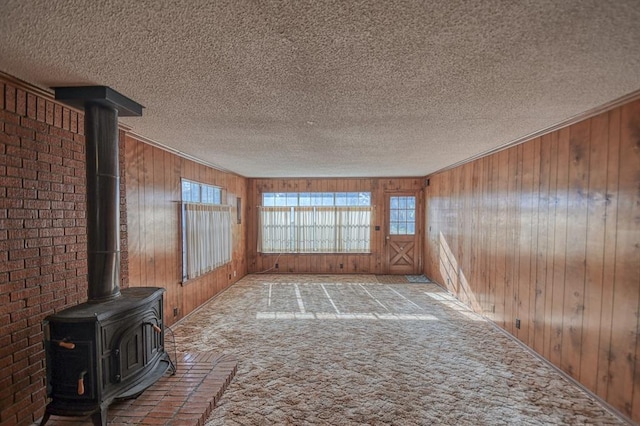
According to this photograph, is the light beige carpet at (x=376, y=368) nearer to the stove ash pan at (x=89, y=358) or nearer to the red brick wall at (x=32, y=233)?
the stove ash pan at (x=89, y=358)

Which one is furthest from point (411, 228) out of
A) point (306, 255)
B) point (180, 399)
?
point (180, 399)

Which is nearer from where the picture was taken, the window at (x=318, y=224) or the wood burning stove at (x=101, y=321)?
the wood burning stove at (x=101, y=321)

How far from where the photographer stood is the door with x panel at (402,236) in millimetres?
7621

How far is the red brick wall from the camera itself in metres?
1.96

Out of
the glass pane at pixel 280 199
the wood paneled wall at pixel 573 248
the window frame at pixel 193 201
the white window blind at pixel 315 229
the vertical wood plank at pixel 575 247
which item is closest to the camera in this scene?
the wood paneled wall at pixel 573 248

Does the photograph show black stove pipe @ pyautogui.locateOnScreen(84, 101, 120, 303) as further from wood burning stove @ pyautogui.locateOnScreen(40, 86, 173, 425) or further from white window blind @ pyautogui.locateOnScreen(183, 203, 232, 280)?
white window blind @ pyautogui.locateOnScreen(183, 203, 232, 280)

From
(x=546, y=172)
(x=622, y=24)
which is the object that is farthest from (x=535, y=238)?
(x=622, y=24)

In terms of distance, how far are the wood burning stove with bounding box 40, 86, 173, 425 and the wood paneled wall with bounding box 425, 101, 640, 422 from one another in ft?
11.9

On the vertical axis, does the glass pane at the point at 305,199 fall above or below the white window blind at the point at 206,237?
above

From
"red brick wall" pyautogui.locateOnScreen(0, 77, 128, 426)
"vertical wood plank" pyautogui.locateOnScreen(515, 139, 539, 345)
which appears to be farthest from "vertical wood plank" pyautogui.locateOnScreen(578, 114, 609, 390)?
"red brick wall" pyautogui.locateOnScreen(0, 77, 128, 426)

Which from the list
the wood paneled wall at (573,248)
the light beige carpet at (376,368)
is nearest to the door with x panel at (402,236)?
the light beige carpet at (376,368)

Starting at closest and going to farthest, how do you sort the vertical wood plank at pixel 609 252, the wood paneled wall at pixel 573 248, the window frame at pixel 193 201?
the wood paneled wall at pixel 573 248, the vertical wood plank at pixel 609 252, the window frame at pixel 193 201

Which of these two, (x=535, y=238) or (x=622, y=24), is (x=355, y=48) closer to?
(x=622, y=24)

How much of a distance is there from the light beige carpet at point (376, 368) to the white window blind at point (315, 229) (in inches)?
99.9
